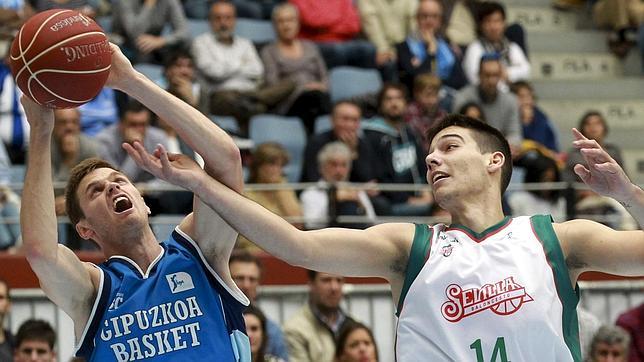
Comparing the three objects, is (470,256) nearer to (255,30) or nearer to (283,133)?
(283,133)

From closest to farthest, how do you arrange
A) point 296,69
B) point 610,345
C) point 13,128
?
point 610,345
point 13,128
point 296,69

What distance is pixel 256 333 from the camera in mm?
9008

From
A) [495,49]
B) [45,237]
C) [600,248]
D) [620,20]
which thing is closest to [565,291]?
[600,248]

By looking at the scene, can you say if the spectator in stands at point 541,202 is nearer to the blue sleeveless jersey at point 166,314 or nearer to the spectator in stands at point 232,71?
the spectator in stands at point 232,71

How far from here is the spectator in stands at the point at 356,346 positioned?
9469mm

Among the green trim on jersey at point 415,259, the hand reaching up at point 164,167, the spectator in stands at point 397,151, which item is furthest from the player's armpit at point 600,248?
the spectator in stands at point 397,151

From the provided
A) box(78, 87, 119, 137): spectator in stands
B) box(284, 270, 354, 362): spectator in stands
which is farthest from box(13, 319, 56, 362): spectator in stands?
box(78, 87, 119, 137): spectator in stands

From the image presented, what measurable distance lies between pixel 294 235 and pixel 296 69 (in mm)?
7997

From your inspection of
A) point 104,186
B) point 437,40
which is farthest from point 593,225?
point 437,40

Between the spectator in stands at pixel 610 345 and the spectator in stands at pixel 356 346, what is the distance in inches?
64.4

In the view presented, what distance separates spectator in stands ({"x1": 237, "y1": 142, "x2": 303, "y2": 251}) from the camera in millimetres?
10820

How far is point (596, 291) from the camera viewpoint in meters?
11.2

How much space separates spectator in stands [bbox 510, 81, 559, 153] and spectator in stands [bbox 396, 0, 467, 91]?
2.00 ft

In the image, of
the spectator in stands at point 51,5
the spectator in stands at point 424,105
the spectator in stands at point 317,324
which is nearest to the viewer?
the spectator in stands at point 317,324
